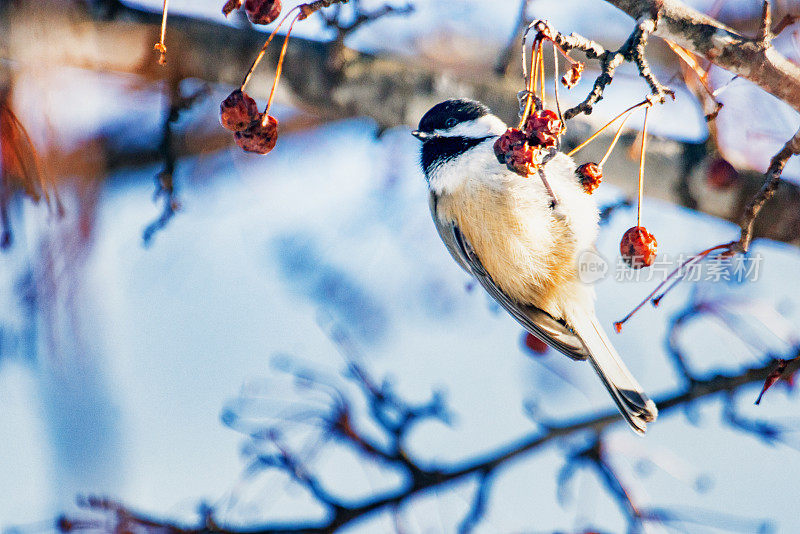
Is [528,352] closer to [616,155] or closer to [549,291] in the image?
[549,291]

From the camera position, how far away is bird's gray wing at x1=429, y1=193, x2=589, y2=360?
215 centimetres

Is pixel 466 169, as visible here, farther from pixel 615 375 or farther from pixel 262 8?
pixel 262 8

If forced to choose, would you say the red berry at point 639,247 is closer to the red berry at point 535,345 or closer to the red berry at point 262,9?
the red berry at point 262,9

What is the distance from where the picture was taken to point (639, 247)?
1.45 metres

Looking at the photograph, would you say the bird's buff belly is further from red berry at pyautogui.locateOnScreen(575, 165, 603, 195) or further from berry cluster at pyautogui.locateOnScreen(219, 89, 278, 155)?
berry cluster at pyautogui.locateOnScreen(219, 89, 278, 155)

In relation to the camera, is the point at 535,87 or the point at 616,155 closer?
the point at 535,87

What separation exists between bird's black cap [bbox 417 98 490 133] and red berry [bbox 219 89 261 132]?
916 mm

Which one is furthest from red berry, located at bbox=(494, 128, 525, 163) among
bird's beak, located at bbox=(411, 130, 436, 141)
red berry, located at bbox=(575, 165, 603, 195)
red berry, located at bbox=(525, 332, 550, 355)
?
red berry, located at bbox=(525, 332, 550, 355)

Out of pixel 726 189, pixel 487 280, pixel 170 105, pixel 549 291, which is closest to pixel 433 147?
pixel 487 280

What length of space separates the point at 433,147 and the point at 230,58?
805 mm

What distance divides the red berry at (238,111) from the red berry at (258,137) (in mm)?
14

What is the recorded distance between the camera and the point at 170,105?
217cm

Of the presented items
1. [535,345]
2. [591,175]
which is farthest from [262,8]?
[535,345]

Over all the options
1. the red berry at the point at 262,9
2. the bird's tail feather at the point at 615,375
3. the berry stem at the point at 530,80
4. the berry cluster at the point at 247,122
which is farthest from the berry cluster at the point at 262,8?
the bird's tail feather at the point at 615,375
